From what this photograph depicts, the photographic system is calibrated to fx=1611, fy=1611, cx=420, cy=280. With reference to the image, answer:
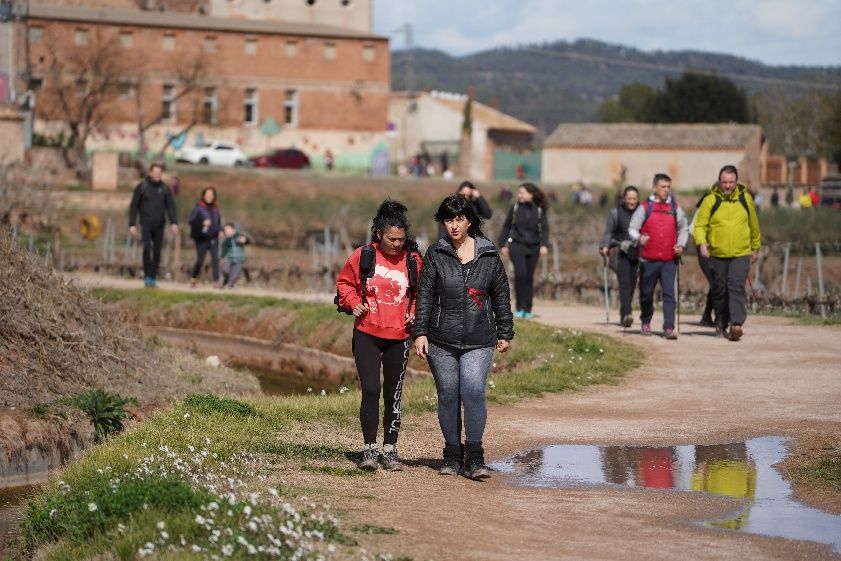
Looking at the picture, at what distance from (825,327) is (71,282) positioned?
10.3 m

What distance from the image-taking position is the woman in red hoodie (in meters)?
11.2

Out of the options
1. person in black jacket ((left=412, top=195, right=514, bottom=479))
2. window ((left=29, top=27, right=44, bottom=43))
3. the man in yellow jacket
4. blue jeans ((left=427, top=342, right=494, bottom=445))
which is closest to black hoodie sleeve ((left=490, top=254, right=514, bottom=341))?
person in black jacket ((left=412, top=195, right=514, bottom=479))

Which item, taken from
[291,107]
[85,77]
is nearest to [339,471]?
[85,77]

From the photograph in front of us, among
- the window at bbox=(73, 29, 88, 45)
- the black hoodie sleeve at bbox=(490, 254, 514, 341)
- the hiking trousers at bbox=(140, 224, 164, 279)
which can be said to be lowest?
the hiking trousers at bbox=(140, 224, 164, 279)

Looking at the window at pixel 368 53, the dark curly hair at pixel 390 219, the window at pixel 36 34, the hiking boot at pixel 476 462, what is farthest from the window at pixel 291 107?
the hiking boot at pixel 476 462

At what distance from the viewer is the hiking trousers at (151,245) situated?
86.5 feet

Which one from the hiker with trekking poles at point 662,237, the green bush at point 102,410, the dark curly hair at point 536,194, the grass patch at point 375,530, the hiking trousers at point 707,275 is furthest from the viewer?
the dark curly hair at point 536,194

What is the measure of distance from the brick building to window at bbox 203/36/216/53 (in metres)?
0.05

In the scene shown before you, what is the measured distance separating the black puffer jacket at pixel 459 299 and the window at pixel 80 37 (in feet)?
237

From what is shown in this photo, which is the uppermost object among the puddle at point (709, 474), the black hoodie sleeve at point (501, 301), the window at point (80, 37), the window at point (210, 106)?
the window at point (80, 37)

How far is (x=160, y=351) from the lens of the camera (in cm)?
1989

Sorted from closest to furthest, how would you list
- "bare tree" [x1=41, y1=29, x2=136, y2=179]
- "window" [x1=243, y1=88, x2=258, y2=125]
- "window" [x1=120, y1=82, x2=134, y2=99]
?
"bare tree" [x1=41, y1=29, x2=136, y2=179] < "window" [x1=120, y1=82, x2=134, y2=99] < "window" [x1=243, y1=88, x2=258, y2=125]

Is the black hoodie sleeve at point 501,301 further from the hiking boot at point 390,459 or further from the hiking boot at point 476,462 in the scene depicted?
the hiking boot at point 390,459

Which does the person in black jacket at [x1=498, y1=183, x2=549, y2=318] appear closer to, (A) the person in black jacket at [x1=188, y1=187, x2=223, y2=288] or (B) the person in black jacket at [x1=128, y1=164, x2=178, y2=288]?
(B) the person in black jacket at [x1=128, y1=164, x2=178, y2=288]
